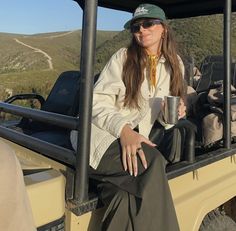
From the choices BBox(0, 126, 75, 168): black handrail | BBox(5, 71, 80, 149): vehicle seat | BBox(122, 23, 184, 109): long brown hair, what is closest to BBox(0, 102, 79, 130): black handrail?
BBox(0, 126, 75, 168): black handrail

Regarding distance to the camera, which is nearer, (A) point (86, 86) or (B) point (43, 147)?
(A) point (86, 86)

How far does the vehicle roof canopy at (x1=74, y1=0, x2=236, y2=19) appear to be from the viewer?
340 centimetres

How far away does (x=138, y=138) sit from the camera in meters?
1.79

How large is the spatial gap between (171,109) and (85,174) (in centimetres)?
61

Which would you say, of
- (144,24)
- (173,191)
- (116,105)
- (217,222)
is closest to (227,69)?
(144,24)

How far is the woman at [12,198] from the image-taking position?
1000 mm

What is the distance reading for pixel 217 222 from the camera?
241 cm

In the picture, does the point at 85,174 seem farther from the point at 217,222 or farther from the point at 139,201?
the point at 217,222

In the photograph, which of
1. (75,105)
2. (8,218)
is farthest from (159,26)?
(8,218)

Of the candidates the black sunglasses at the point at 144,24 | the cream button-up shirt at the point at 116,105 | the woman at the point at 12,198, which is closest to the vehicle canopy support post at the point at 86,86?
the cream button-up shirt at the point at 116,105

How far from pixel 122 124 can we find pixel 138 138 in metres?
0.11

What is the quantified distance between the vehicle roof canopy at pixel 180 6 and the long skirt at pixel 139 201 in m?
2.04

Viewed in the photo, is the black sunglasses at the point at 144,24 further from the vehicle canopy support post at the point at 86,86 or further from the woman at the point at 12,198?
the woman at the point at 12,198

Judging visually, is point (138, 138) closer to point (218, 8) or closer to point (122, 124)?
point (122, 124)
